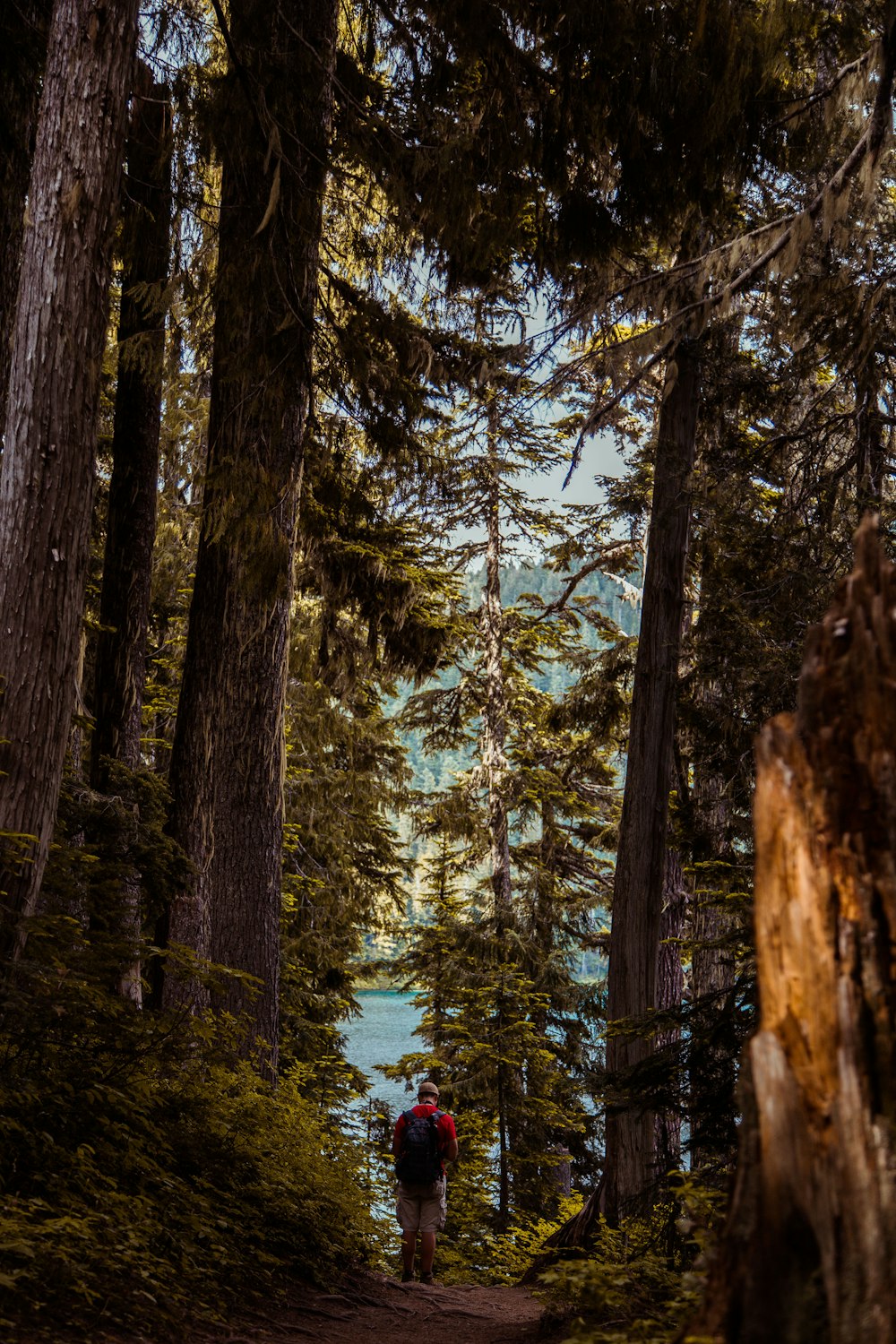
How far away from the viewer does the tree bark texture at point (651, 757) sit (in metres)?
8.98

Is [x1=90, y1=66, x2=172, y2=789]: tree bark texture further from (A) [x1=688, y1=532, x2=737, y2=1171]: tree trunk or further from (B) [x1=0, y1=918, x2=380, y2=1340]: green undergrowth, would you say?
(A) [x1=688, y1=532, x2=737, y2=1171]: tree trunk

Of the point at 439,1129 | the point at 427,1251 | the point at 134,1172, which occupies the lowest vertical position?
the point at 427,1251

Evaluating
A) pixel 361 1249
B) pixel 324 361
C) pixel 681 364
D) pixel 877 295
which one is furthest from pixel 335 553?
pixel 361 1249

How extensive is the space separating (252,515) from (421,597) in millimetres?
3773

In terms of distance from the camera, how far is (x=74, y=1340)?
10.9ft

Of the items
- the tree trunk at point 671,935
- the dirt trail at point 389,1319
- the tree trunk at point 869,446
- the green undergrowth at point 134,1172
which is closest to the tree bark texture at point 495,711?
the tree trunk at point 671,935

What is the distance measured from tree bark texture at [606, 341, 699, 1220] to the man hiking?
138cm

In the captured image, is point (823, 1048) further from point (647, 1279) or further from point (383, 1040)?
point (383, 1040)

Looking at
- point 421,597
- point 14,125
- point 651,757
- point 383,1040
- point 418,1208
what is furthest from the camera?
point 383,1040

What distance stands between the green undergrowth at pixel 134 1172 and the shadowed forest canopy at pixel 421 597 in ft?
0.09

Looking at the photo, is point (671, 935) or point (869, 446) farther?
point (671, 935)

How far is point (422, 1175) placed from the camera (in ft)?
27.1

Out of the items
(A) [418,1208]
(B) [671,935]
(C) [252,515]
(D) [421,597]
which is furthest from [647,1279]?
(B) [671,935]

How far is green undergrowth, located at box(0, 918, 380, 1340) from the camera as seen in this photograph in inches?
149
